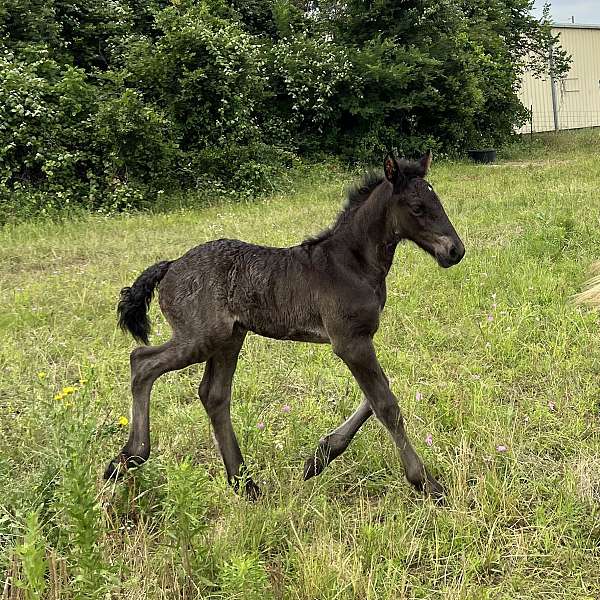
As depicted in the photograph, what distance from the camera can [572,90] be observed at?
96.0 feet

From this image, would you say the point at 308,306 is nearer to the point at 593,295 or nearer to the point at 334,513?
the point at 334,513

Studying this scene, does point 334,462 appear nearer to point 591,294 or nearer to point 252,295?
point 252,295

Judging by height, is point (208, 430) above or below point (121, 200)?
below

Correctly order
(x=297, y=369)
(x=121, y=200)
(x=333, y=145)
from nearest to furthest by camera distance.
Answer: (x=297, y=369) → (x=121, y=200) → (x=333, y=145)

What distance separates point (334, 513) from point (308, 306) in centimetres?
90

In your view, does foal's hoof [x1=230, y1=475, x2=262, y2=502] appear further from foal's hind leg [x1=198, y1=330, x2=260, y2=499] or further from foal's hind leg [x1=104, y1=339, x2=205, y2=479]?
foal's hind leg [x1=104, y1=339, x2=205, y2=479]

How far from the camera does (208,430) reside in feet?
12.4

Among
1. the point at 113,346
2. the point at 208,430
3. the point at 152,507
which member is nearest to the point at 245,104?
the point at 113,346

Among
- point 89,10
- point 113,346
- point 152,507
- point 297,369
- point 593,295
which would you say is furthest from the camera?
point 89,10

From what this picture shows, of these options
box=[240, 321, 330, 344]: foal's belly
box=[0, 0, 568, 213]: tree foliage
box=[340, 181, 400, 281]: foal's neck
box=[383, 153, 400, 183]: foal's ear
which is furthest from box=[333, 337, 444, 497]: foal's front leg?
box=[0, 0, 568, 213]: tree foliage

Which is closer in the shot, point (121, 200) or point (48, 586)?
point (48, 586)

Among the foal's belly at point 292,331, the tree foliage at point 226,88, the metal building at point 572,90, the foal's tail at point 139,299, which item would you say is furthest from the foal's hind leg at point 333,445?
the metal building at point 572,90

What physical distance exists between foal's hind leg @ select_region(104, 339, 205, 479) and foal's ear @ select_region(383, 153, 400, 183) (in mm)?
1142

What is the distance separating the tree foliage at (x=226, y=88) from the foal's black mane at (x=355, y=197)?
373 inches
